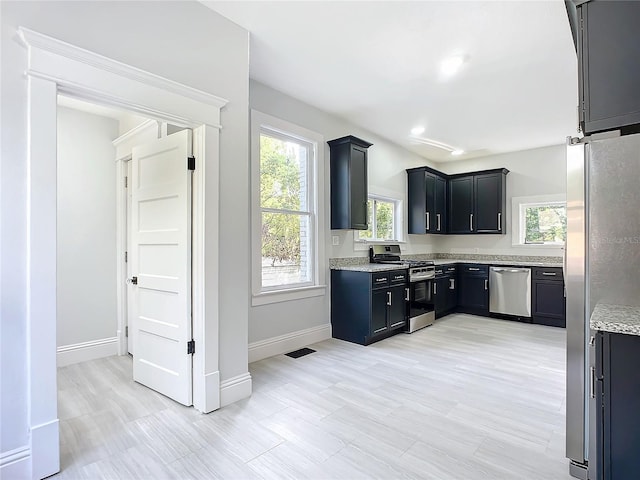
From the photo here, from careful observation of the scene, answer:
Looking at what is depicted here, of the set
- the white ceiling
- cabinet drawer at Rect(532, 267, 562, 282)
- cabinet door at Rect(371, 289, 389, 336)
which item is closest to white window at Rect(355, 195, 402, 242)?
cabinet door at Rect(371, 289, 389, 336)

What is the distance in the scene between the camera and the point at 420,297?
4.94m

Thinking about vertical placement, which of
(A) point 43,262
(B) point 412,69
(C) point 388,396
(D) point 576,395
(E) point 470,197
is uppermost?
(B) point 412,69

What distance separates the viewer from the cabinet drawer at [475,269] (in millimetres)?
5828

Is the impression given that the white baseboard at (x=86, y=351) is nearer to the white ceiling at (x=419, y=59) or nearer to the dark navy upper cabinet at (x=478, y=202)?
the white ceiling at (x=419, y=59)

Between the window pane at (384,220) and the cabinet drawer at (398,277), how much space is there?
1.07 m

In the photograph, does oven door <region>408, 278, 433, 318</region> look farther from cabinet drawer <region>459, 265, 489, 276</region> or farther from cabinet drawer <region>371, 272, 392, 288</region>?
cabinet drawer <region>459, 265, 489, 276</region>

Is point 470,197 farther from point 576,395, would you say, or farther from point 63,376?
point 63,376

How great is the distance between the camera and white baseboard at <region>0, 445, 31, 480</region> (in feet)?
5.47

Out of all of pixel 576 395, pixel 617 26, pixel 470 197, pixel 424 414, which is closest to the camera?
pixel 617 26

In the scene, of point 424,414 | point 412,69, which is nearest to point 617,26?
point 412,69

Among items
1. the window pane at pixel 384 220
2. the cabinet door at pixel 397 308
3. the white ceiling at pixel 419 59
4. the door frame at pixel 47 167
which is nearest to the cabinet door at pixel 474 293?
the window pane at pixel 384 220

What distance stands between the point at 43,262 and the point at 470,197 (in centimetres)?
639

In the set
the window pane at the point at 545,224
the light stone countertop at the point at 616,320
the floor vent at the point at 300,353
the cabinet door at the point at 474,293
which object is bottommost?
the floor vent at the point at 300,353

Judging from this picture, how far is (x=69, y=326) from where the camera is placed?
3.47m
